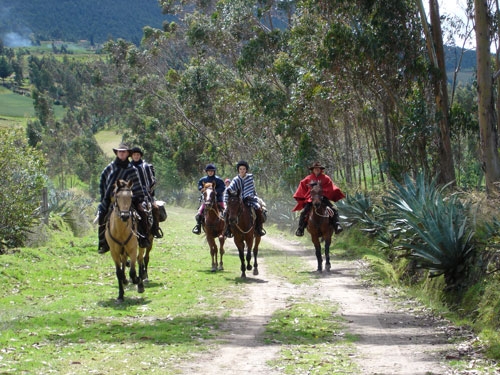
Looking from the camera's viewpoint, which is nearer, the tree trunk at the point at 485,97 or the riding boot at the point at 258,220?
the riding boot at the point at 258,220

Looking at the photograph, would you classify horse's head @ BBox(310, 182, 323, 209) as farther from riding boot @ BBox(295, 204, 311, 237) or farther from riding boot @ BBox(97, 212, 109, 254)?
riding boot @ BBox(97, 212, 109, 254)

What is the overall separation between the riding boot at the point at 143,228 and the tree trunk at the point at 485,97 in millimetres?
8677

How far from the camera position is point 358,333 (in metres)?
10.2

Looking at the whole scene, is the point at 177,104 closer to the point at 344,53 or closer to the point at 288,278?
the point at 344,53

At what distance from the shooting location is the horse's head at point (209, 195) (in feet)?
58.6

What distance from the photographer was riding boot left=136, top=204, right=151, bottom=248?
14805mm

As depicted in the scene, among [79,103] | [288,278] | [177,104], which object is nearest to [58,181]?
[177,104]

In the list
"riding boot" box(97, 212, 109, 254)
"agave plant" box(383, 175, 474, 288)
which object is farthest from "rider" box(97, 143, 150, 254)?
"agave plant" box(383, 175, 474, 288)

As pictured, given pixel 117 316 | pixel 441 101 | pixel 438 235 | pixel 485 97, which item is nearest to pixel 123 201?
pixel 117 316

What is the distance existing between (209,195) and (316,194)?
2.72 meters

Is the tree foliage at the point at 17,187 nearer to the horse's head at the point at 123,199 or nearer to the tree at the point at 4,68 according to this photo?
the horse's head at the point at 123,199

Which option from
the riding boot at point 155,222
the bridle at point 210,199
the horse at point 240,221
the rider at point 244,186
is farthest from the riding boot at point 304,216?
the riding boot at point 155,222

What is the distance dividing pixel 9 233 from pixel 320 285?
31.6 ft

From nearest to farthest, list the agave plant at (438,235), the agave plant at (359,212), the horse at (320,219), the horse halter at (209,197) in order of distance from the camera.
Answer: the agave plant at (438,235), the horse halter at (209,197), the horse at (320,219), the agave plant at (359,212)
